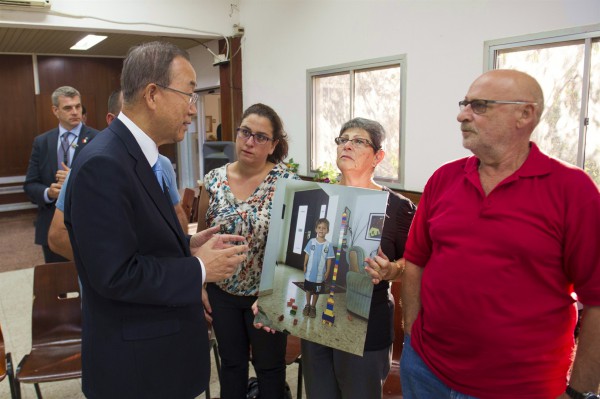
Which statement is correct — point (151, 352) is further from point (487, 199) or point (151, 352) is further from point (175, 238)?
point (487, 199)

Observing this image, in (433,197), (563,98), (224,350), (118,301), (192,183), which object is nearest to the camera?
(118,301)

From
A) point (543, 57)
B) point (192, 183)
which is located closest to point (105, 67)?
point (192, 183)

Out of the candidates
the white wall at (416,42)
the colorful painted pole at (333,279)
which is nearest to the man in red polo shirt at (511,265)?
the colorful painted pole at (333,279)

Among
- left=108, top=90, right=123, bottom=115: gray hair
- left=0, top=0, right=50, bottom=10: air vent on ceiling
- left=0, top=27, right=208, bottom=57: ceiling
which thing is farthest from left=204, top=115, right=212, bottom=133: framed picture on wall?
left=108, top=90, right=123, bottom=115: gray hair

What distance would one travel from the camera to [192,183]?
402 inches

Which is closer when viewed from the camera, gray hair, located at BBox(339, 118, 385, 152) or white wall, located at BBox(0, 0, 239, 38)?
gray hair, located at BBox(339, 118, 385, 152)

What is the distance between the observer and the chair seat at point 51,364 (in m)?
2.36

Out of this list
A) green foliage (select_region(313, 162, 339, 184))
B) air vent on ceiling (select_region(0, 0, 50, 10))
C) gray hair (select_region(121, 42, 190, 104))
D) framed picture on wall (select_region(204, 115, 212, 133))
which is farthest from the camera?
framed picture on wall (select_region(204, 115, 212, 133))

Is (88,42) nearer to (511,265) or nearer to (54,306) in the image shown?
(54,306)

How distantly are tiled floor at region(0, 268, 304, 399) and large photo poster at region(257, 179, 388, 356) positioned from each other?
157 cm

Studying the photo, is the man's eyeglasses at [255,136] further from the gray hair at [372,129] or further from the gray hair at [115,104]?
the gray hair at [115,104]

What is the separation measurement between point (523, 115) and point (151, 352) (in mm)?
1328

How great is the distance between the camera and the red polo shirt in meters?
1.29

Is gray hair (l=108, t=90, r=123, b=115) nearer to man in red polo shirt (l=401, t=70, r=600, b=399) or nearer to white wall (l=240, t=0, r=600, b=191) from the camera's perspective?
man in red polo shirt (l=401, t=70, r=600, b=399)
